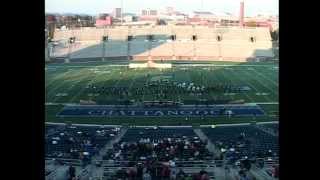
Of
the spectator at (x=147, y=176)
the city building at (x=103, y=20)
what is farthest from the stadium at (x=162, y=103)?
the city building at (x=103, y=20)

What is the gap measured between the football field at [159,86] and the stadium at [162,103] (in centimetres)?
3

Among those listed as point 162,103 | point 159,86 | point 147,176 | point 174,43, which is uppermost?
point 174,43

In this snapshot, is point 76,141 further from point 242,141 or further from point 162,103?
point 162,103

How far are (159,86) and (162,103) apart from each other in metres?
1.64

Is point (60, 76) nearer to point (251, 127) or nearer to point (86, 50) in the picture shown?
point (86, 50)

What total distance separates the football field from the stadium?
28 millimetres

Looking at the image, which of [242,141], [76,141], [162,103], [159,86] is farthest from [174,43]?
[76,141]

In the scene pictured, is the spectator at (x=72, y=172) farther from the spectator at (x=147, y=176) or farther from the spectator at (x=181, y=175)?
the spectator at (x=181, y=175)

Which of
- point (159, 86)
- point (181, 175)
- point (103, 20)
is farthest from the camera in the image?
point (103, 20)

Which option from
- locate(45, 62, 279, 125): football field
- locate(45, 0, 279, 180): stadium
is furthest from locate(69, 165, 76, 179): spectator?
locate(45, 62, 279, 125): football field

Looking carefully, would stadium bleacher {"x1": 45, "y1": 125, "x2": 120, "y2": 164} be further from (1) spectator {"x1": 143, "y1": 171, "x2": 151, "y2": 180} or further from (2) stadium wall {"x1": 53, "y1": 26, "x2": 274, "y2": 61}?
(2) stadium wall {"x1": 53, "y1": 26, "x2": 274, "y2": 61}

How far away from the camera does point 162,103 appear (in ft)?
37.0

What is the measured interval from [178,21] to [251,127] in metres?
11.9
